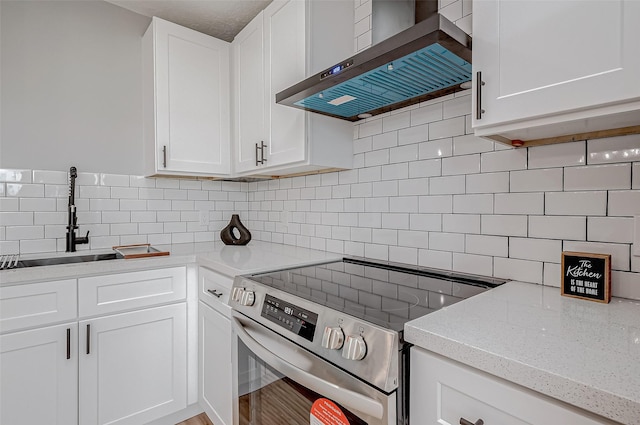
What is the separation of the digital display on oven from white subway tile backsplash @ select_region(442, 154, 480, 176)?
86 cm

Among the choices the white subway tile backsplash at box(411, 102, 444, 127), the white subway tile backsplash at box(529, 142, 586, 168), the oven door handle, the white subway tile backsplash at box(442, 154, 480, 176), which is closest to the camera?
the oven door handle

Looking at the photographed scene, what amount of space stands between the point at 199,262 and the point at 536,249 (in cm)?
162

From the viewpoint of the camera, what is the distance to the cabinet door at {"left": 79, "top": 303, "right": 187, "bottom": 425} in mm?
1566

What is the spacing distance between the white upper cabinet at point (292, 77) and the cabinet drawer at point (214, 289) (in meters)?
0.68

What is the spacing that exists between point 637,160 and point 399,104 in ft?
2.94

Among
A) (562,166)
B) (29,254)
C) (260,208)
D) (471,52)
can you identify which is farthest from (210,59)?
(562,166)

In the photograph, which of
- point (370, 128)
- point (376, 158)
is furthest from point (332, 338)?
point (370, 128)

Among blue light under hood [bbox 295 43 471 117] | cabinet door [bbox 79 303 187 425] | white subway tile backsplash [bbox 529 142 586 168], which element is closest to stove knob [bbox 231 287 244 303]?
cabinet door [bbox 79 303 187 425]

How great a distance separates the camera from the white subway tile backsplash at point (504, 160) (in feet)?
3.88

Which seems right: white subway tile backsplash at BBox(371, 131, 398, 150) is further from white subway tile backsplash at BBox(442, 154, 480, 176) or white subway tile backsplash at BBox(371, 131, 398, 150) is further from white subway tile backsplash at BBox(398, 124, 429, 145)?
white subway tile backsplash at BBox(442, 154, 480, 176)

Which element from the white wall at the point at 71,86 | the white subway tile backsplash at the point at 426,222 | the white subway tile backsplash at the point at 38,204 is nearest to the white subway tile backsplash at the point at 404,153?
the white subway tile backsplash at the point at 426,222

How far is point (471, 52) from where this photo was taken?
3.36 feet

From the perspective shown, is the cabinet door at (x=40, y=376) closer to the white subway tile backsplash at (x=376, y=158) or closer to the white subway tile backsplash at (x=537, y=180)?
the white subway tile backsplash at (x=376, y=158)

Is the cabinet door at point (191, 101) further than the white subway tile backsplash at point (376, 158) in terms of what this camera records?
Yes
